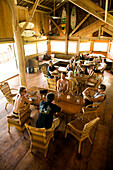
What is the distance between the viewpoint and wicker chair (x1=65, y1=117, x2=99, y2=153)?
2633 mm

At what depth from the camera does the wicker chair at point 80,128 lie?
263 centimetres

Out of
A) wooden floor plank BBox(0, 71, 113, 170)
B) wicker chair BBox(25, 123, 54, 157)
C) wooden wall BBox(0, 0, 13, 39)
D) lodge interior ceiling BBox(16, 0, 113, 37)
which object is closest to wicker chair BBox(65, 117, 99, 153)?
wooden floor plank BBox(0, 71, 113, 170)

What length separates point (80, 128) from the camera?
303 centimetres

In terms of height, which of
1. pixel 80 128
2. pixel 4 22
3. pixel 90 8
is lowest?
pixel 80 128

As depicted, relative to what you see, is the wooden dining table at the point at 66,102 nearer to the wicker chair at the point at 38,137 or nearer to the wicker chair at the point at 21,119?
the wicker chair at the point at 21,119

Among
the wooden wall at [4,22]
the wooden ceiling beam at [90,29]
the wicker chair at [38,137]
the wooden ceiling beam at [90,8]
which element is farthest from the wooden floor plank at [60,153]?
the wooden ceiling beam at [90,29]

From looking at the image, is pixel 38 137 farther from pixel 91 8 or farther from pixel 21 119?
pixel 91 8

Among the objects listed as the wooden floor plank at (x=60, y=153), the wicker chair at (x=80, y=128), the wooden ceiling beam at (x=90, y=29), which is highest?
the wooden ceiling beam at (x=90, y=29)

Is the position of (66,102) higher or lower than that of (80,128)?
higher

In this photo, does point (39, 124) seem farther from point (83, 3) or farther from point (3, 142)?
point (83, 3)

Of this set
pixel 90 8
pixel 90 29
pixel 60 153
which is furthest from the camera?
pixel 90 29

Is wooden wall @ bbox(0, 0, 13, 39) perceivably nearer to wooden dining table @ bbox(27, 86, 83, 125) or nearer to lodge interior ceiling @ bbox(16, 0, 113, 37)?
lodge interior ceiling @ bbox(16, 0, 113, 37)

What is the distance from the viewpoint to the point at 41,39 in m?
10.7

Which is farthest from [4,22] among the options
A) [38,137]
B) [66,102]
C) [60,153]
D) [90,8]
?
[60,153]
